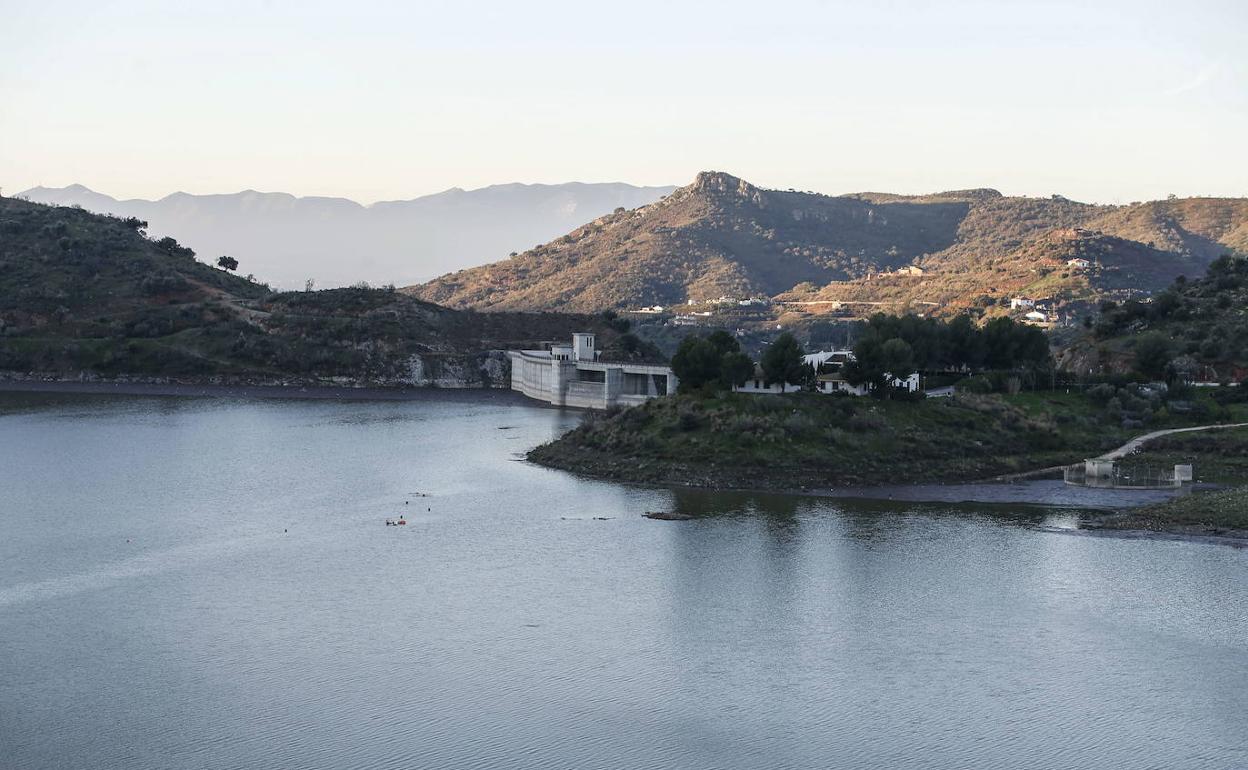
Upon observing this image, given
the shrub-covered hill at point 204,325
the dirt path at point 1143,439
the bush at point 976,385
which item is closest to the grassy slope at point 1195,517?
the dirt path at point 1143,439

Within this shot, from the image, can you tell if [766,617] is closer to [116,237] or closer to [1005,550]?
[1005,550]

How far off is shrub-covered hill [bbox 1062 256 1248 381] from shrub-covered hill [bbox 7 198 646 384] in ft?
165

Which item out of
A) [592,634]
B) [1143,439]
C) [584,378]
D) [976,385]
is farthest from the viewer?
[584,378]

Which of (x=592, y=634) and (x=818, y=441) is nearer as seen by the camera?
(x=592, y=634)

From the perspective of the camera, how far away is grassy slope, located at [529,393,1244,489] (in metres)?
70.5

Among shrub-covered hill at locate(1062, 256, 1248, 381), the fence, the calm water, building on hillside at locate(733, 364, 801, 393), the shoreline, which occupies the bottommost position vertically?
the calm water

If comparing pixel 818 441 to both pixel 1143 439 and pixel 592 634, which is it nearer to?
pixel 1143 439

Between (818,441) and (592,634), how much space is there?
33.1 m

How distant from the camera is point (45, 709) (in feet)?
117

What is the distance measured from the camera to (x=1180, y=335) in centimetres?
9888

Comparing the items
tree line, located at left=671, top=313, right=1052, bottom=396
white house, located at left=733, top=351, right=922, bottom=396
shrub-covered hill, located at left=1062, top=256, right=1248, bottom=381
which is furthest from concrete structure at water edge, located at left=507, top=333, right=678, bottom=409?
shrub-covered hill, located at left=1062, top=256, right=1248, bottom=381

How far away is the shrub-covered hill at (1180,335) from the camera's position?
9275cm

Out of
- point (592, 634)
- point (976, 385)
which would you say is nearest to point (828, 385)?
point (976, 385)

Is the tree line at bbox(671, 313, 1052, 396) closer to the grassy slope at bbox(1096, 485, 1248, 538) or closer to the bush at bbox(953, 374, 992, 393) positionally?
the bush at bbox(953, 374, 992, 393)
